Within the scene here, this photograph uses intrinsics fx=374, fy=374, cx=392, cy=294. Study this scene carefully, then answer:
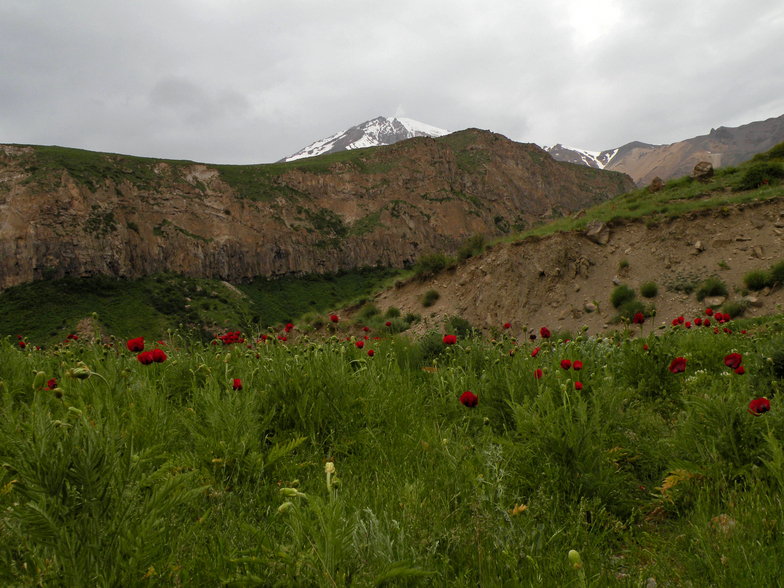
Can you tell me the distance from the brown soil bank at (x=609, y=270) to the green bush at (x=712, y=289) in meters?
0.18

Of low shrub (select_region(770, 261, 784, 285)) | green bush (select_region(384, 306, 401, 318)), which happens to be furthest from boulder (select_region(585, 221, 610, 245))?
green bush (select_region(384, 306, 401, 318))

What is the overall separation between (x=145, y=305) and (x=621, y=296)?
187ft

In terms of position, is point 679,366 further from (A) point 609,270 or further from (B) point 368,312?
(B) point 368,312

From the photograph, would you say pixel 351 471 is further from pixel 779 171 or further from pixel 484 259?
pixel 779 171

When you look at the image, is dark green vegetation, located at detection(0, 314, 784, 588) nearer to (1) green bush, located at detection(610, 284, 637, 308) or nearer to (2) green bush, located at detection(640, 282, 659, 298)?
(1) green bush, located at detection(610, 284, 637, 308)

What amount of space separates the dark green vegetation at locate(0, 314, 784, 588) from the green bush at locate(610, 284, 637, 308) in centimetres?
1056

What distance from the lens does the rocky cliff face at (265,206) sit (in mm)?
58594

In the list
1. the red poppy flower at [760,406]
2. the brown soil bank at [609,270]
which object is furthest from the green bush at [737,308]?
the red poppy flower at [760,406]

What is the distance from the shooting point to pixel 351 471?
87.0 inches

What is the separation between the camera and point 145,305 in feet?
169

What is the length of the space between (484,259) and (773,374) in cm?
1608

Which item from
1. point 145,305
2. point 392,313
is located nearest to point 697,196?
point 392,313

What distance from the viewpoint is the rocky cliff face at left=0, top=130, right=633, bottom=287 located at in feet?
192

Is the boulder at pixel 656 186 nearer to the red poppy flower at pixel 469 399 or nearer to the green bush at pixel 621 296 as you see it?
the green bush at pixel 621 296
